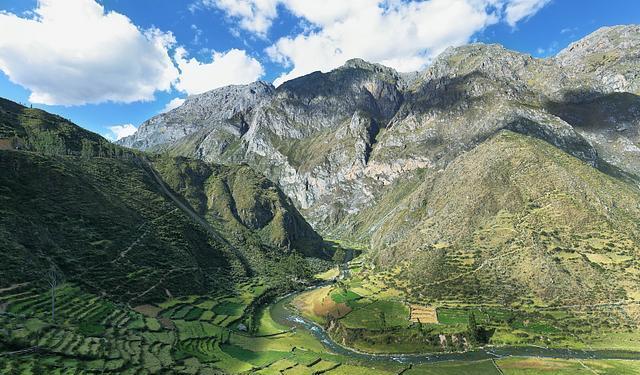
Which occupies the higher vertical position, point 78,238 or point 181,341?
point 78,238

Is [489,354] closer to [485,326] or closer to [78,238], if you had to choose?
[485,326]

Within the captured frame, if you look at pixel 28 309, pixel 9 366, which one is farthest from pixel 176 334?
pixel 9 366

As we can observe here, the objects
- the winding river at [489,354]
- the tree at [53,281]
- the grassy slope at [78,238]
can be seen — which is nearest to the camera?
the tree at [53,281]

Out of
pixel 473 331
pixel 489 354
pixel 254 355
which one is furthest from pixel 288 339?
pixel 489 354

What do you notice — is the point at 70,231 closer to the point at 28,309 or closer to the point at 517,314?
the point at 28,309

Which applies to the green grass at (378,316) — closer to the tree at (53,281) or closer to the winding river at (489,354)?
the winding river at (489,354)

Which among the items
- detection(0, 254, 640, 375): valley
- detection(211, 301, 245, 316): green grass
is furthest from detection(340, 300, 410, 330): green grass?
detection(211, 301, 245, 316): green grass

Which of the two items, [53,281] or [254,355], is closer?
[53,281]

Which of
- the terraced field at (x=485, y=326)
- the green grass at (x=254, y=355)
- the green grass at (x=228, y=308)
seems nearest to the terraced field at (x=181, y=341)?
the green grass at (x=254, y=355)

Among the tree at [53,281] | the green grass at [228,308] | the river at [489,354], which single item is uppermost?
the tree at [53,281]
